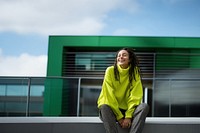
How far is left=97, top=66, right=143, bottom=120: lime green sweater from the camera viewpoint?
2068 millimetres

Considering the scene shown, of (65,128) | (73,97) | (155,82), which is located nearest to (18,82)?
(73,97)

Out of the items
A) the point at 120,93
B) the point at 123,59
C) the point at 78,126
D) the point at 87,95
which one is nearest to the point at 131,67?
the point at 123,59

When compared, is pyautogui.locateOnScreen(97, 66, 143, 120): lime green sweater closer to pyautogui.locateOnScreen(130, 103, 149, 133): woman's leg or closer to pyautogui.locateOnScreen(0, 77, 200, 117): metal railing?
pyautogui.locateOnScreen(130, 103, 149, 133): woman's leg

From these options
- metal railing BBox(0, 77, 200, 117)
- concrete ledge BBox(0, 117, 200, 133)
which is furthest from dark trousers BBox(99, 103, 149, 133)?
metal railing BBox(0, 77, 200, 117)

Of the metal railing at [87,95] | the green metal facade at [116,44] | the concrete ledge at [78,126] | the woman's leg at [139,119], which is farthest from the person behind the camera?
the green metal facade at [116,44]

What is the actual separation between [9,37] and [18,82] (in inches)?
189

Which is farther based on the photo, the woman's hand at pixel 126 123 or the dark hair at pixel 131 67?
the dark hair at pixel 131 67

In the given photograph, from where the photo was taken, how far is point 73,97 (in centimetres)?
546

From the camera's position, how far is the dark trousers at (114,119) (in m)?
2.00

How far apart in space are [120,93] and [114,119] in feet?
0.65

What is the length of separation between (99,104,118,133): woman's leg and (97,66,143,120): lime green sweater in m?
0.04

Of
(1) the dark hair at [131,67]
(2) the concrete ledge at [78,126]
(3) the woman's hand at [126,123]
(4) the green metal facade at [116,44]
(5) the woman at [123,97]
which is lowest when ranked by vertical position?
(2) the concrete ledge at [78,126]

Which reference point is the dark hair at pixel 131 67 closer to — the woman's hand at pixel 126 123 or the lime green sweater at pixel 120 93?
the lime green sweater at pixel 120 93

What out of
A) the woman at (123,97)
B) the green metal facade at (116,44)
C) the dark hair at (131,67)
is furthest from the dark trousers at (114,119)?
the green metal facade at (116,44)
